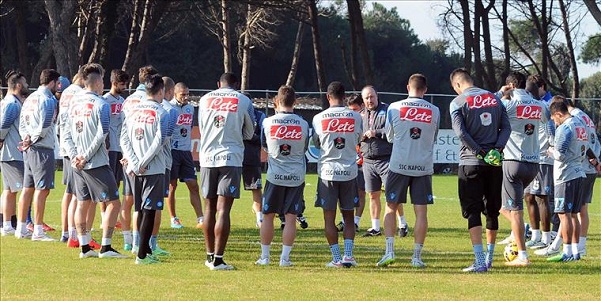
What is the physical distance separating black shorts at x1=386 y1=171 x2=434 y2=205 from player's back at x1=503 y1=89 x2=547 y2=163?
1277 millimetres

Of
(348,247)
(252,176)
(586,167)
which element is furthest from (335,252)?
(586,167)

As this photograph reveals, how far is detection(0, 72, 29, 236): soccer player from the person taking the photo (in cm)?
1480

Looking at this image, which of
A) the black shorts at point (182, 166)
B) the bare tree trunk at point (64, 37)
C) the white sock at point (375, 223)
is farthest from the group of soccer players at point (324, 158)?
the bare tree trunk at point (64, 37)

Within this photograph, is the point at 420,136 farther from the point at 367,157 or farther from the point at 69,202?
the point at 69,202

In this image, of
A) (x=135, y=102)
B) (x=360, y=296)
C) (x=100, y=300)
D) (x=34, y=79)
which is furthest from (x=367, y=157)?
(x=34, y=79)

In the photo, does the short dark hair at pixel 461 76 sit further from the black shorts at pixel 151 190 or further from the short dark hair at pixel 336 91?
the black shorts at pixel 151 190

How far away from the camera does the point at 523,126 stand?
42.1 ft

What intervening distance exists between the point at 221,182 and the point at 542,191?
4716 millimetres

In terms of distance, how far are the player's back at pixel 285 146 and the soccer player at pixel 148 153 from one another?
1188 millimetres

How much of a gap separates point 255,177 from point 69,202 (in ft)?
9.26

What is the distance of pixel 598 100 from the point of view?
35156mm

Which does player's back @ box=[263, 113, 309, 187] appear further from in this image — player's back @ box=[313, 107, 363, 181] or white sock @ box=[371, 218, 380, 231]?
white sock @ box=[371, 218, 380, 231]

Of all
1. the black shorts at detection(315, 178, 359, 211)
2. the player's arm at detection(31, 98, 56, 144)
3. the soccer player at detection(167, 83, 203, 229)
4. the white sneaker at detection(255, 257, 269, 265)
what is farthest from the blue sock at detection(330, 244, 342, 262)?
the player's arm at detection(31, 98, 56, 144)

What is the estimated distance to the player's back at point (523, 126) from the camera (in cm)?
1270
